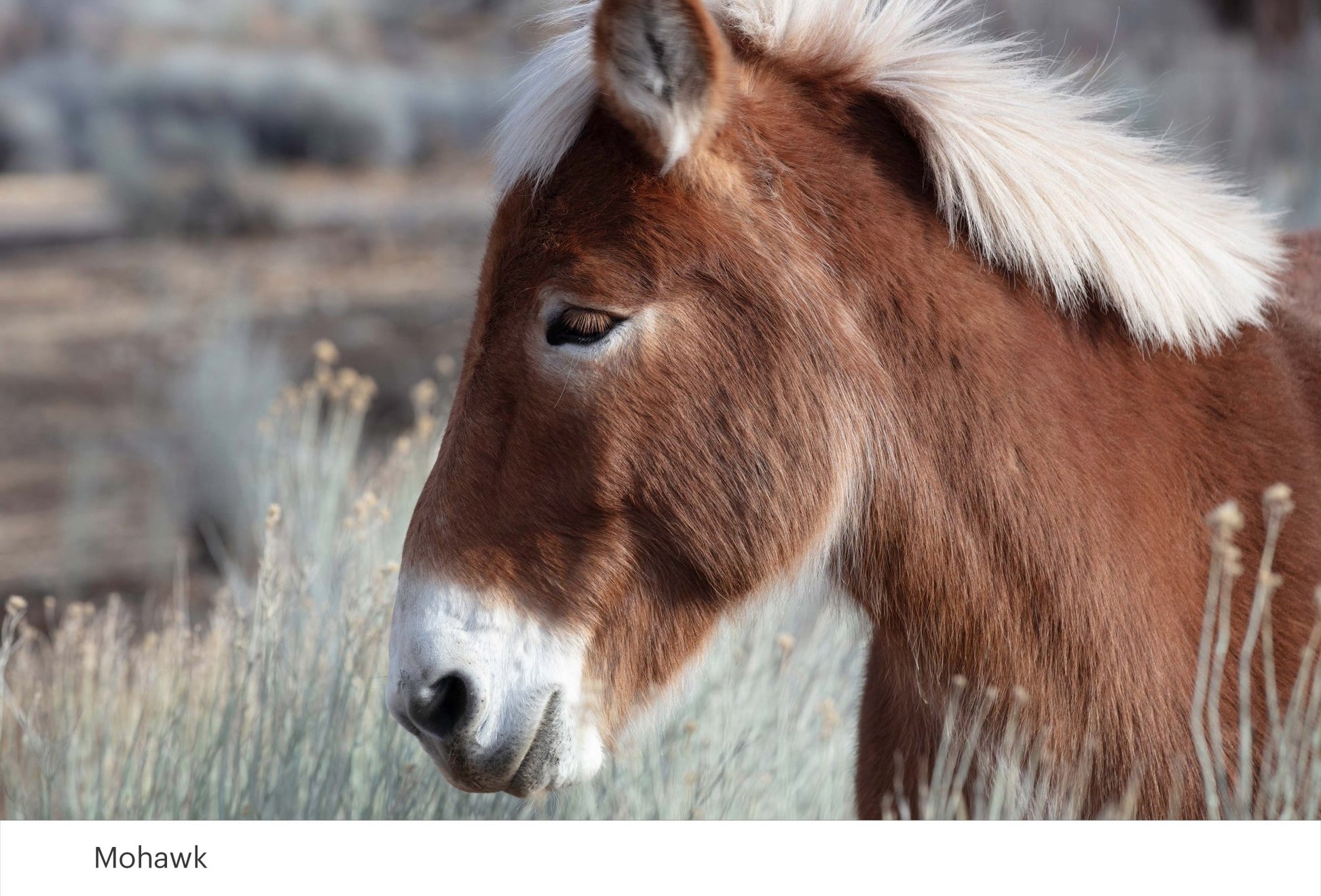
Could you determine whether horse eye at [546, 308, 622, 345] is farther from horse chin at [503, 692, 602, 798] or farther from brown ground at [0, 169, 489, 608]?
brown ground at [0, 169, 489, 608]

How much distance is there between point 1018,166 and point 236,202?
7.80 m

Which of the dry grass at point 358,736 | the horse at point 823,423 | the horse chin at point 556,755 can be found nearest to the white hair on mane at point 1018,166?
the horse at point 823,423

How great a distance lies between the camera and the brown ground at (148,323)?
5.27m

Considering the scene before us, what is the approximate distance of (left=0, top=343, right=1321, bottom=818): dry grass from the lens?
1.56 m

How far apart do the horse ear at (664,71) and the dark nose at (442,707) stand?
73cm

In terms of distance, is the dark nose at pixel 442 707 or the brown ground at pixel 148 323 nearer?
the dark nose at pixel 442 707

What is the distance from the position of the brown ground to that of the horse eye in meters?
3.93

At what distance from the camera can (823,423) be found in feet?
4.92

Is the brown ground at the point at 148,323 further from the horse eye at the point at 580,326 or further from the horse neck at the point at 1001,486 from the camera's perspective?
the horse neck at the point at 1001,486

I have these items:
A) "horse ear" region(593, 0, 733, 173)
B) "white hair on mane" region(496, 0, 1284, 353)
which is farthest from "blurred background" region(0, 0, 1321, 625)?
"horse ear" region(593, 0, 733, 173)

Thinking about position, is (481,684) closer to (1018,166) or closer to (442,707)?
(442,707)

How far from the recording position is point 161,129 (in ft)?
29.2

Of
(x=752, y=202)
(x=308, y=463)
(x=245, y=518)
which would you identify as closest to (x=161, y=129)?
(x=245, y=518)

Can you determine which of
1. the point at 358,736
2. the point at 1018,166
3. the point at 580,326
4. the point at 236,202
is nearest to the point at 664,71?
the point at 580,326
